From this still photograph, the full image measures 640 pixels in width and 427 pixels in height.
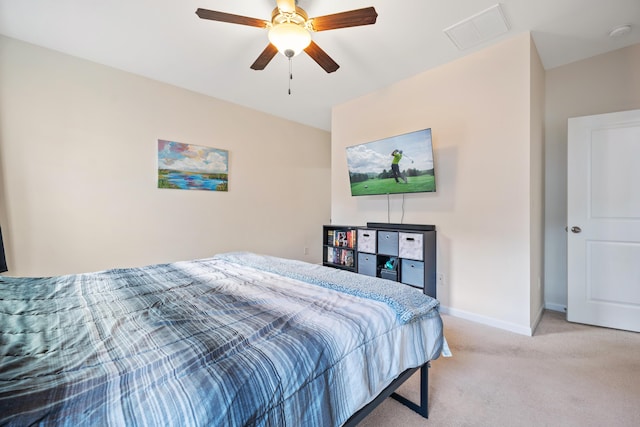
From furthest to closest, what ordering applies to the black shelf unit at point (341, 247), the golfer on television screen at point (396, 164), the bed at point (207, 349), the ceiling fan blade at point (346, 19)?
the black shelf unit at point (341, 247) < the golfer on television screen at point (396, 164) < the ceiling fan blade at point (346, 19) < the bed at point (207, 349)

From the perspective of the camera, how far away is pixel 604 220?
2.47m

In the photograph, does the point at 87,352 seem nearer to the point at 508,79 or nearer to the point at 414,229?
the point at 414,229

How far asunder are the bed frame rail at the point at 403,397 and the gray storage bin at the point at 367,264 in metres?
1.57

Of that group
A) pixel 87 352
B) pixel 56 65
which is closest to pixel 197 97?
pixel 56 65

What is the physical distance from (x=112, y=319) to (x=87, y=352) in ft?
0.91

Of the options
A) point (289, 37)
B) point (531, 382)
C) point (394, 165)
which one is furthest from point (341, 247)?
point (289, 37)

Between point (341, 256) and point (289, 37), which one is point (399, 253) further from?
point (289, 37)

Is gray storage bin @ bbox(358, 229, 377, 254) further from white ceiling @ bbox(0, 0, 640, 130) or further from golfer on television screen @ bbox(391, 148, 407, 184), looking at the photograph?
white ceiling @ bbox(0, 0, 640, 130)

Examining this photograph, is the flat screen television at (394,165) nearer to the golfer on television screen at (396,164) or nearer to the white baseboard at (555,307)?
the golfer on television screen at (396,164)

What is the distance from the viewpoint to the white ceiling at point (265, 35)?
6.65 feet

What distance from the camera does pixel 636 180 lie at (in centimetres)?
236

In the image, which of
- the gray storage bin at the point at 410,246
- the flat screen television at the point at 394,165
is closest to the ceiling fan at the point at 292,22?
the flat screen television at the point at 394,165

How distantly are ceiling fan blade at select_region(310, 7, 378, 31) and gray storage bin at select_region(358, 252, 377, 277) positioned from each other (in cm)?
226

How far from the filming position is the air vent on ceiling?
211 cm
